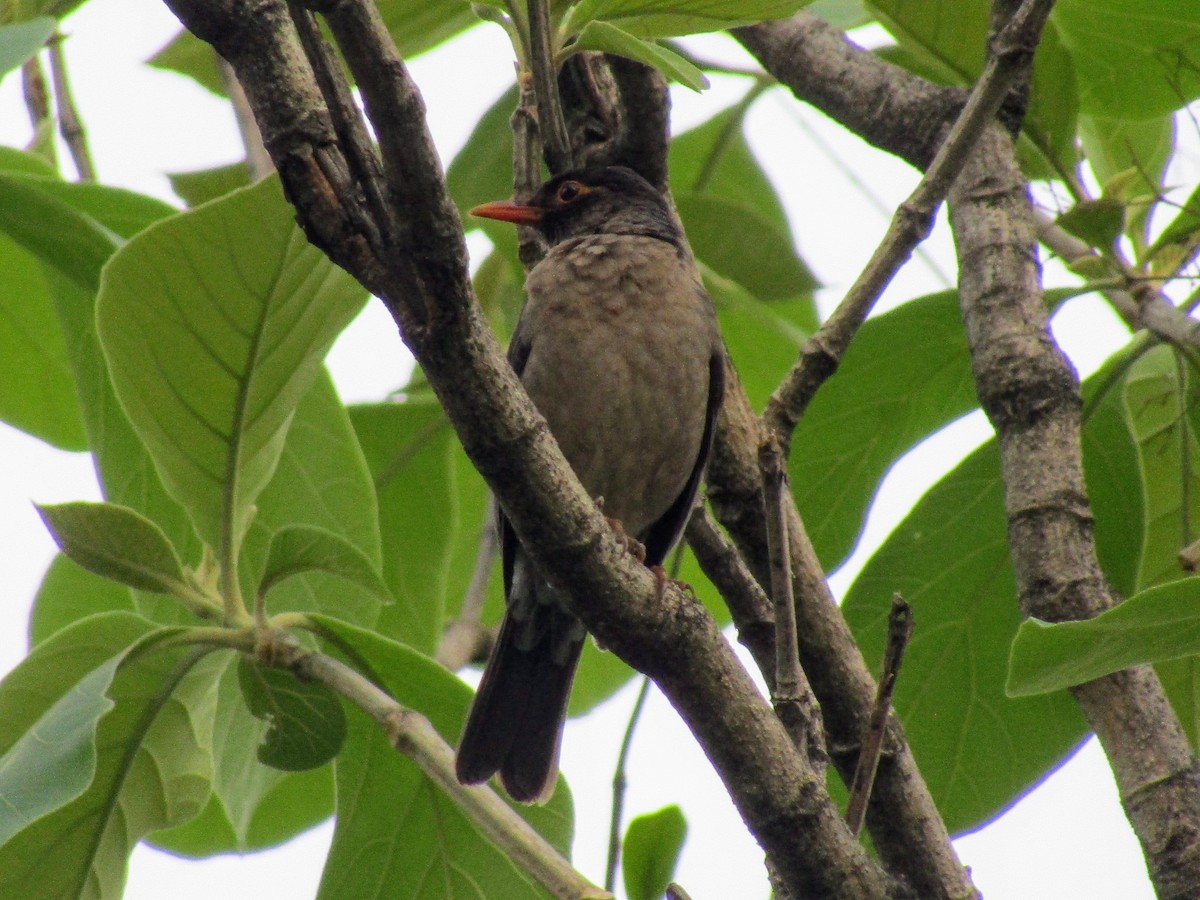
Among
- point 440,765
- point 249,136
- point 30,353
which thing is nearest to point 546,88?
point 440,765

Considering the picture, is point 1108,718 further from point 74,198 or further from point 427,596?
point 74,198

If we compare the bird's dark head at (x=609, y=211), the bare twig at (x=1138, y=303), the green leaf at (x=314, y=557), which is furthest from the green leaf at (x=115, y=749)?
the bare twig at (x=1138, y=303)

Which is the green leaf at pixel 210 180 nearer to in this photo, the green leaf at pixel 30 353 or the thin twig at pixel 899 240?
the green leaf at pixel 30 353

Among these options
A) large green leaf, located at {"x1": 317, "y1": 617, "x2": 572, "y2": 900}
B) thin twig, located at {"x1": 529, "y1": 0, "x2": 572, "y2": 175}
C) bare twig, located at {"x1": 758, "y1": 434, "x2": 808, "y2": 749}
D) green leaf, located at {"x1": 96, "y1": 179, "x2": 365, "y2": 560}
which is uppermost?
thin twig, located at {"x1": 529, "y1": 0, "x2": 572, "y2": 175}

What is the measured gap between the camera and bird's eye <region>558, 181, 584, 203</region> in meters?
4.36

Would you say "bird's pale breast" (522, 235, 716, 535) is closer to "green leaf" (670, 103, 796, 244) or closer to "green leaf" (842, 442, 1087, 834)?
"green leaf" (670, 103, 796, 244)

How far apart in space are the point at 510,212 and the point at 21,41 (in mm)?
1386

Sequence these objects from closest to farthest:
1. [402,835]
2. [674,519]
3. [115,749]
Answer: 1. [115,749]
2. [402,835]
3. [674,519]

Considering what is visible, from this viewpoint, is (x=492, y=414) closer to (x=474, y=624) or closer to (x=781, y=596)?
(x=781, y=596)

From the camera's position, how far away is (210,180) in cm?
443

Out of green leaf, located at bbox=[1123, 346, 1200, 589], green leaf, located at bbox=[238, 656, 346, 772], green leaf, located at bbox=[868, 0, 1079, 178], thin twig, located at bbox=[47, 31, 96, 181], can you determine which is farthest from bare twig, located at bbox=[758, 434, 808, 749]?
thin twig, located at bbox=[47, 31, 96, 181]

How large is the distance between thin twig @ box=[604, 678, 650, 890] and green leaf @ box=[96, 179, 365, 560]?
88cm

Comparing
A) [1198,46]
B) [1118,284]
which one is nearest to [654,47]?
[1118,284]

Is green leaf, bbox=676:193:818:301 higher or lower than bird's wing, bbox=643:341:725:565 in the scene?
higher
